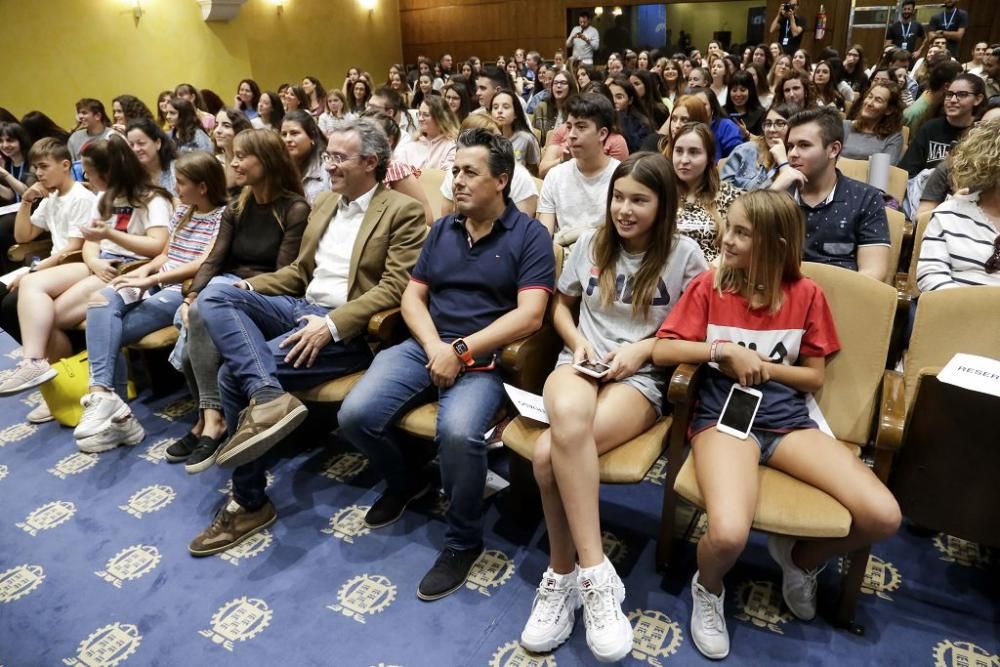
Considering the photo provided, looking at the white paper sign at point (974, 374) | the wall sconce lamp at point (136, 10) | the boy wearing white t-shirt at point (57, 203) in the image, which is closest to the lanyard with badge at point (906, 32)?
the white paper sign at point (974, 374)

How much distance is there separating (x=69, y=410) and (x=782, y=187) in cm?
308

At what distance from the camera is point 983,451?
156 cm

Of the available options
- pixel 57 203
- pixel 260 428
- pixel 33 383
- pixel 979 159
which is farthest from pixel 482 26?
pixel 260 428

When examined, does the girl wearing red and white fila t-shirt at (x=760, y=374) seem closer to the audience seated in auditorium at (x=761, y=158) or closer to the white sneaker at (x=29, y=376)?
the audience seated in auditorium at (x=761, y=158)

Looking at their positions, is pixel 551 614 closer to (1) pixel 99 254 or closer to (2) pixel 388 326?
(2) pixel 388 326

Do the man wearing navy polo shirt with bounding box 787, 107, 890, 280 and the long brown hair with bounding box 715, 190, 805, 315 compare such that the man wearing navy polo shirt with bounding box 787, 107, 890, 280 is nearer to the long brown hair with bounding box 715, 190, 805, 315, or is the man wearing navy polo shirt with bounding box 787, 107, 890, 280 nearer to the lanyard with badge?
the long brown hair with bounding box 715, 190, 805, 315

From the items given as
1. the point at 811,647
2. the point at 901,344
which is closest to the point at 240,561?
the point at 811,647

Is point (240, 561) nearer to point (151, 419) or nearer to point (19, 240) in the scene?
point (151, 419)

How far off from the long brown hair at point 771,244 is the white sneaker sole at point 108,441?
248cm

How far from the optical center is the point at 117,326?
9.11ft

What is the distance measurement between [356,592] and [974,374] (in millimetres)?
1724

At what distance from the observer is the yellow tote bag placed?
2.91m

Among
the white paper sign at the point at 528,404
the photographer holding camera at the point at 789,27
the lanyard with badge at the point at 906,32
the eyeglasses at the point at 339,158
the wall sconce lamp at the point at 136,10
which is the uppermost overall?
the wall sconce lamp at the point at 136,10

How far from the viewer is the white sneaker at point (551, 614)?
1709 mm
